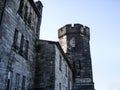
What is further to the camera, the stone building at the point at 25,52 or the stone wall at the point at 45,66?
the stone wall at the point at 45,66

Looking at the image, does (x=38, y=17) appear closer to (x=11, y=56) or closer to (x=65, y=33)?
(x=11, y=56)

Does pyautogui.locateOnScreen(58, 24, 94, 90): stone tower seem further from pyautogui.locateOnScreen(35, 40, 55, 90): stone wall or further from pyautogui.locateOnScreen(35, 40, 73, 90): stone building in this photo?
pyautogui.locateOnScreen(35, 40, 55, 90): stone wall

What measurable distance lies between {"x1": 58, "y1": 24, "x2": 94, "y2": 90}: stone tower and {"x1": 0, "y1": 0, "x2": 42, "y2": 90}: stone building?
348 inches

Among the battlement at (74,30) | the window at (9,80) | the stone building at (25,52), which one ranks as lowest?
the window at (9,80)

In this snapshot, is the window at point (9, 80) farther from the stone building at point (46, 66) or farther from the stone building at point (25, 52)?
the stone building at point (46, 66)

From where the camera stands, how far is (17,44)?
31.8ft

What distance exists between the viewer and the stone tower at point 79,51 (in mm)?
19741

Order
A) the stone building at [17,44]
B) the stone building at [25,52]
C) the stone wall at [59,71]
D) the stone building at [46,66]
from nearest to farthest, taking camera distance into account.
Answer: the stone building at [17,44] → the stone building at [25,52] → the stone building at [46,66] → the stone wall at [59,71]

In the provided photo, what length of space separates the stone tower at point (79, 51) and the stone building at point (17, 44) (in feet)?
29.0

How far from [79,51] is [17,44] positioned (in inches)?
475

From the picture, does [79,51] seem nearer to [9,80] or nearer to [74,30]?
[74,30]

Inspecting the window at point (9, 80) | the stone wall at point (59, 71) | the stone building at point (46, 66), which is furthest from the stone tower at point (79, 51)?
the window at point (9, 80)

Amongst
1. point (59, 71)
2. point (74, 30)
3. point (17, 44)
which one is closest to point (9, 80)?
point (17, 44)

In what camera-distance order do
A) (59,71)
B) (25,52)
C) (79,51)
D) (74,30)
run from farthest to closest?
(74,30)
(79,51)
(59,71)
(25,52)
